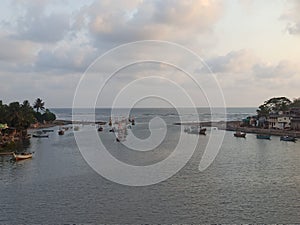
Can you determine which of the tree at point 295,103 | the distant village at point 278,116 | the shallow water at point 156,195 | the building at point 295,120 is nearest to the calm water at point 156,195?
the shallow water at point 156,195

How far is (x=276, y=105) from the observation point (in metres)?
76.2

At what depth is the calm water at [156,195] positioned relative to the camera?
1750 centimetres

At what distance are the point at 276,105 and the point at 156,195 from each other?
61382 millimetres

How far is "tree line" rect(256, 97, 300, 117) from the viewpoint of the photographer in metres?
74.2

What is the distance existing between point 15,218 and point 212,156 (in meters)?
24.5

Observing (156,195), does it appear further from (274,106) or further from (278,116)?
(274,106)

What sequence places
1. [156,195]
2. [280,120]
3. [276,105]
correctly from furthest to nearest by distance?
[276,105] < [280,120] < [156,195]

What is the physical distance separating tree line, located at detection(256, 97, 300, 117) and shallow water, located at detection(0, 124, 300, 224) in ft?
140

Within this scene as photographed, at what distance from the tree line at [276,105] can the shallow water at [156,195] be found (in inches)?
1680

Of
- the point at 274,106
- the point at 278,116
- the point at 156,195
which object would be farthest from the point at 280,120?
the point at 156,195

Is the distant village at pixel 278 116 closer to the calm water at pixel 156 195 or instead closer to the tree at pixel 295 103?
the tree at pixel 295 103

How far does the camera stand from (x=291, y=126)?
64.8 metres

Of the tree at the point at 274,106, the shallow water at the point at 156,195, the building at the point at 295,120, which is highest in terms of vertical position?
the tree at the point at 274,106

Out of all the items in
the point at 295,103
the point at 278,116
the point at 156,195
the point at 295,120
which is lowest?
the point at 156,195
